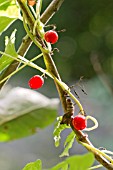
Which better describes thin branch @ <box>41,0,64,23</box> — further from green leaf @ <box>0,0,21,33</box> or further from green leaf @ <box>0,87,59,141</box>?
green leaf @ <box>0,87,59,141</box>

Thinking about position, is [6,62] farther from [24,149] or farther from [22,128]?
[24,149]

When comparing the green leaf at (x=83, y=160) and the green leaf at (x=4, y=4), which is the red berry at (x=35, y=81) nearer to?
the green leaf at (x=4, y=4)

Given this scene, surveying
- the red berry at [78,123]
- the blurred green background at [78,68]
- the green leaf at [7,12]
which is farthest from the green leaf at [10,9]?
the blurred green background at [78,68]

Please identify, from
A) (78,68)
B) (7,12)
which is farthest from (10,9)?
(78,68)

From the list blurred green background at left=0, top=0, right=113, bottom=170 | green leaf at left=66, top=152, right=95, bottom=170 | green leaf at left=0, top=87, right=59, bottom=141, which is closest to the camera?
green leaf at left=66, top=152, right=95, bottom=170

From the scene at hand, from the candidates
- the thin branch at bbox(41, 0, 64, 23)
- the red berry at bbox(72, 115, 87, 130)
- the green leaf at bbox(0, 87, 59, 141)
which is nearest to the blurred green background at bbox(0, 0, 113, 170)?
the green leaf at bbox(0, 87, 59, 141)

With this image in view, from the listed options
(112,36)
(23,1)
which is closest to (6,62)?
(23,1)
